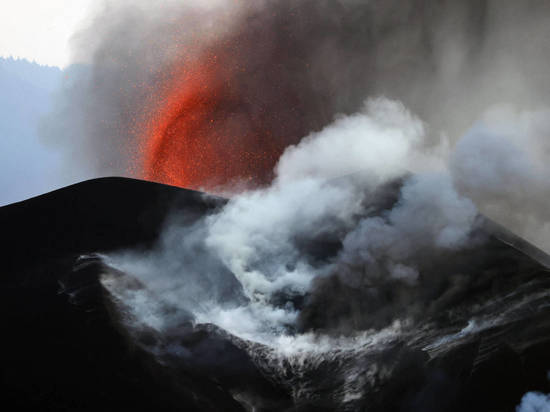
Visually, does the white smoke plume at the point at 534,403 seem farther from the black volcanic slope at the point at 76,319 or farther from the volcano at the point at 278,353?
the black volcanic slope at the point at 76,319

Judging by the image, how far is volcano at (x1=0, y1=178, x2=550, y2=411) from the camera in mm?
13141

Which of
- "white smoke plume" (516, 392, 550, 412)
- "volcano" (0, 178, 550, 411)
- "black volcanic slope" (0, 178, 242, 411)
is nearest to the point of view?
"black volcanic slope" (0, 178, 242, 411)

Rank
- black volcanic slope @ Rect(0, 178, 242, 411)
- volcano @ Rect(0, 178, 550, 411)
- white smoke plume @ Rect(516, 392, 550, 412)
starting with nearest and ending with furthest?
black volcanic slope @ Rect(0, 178, 242, 411)
white smoke plume @ Rect(516, 392, 550, 412)
volcano @ Rect(0, 178, 550, 411)

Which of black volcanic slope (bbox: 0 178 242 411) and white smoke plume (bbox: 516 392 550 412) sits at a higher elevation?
black volcanic slope (bbox: 0 178 242 411)

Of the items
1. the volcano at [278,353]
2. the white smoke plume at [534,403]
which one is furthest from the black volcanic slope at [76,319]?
the white smoke plume at [534,403]

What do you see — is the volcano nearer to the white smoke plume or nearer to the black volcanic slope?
the black volcanic slope

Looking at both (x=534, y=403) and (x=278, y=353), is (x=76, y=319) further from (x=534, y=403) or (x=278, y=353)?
(x=534, y=403)

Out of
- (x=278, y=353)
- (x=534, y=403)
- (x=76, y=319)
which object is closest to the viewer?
(x=534, y=403)

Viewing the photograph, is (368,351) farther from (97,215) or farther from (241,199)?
(97,215)

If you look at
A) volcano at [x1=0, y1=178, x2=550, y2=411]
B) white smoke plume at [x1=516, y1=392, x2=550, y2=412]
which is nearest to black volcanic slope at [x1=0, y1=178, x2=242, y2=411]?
volcano at [x1=0, y1=178, x2=550, y2=411]

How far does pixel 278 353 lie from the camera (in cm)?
1620

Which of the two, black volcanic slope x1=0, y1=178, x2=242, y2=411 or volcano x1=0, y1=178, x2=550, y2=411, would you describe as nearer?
black volcanic slope x1=0, y1=178, x2=242, y2=411

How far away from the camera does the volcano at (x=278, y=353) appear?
13.1 m

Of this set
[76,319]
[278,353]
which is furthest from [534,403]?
[76,319]
